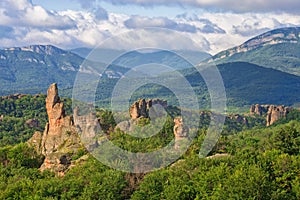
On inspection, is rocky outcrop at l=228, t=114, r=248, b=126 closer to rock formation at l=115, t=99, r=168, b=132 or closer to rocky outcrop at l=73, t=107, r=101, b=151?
rock formation at l=115, t=99, r=168, b=132

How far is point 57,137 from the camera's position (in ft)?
247

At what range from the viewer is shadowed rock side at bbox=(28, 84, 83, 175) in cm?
7031

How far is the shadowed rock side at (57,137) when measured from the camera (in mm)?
70312

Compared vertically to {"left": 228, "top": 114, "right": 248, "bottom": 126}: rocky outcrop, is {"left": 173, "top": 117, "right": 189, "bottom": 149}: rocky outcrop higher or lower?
higher

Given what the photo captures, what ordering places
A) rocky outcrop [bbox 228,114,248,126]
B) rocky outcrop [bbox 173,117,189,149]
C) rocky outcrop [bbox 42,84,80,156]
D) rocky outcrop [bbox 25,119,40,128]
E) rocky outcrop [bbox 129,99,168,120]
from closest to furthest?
1. rocky outcrop [bbox 173,117,189,149]
2. rocky outcrop [bbox 42,84,80,156]
3. rocky outcrop [bbox 129,99,168,120]
4. rocky outcrop [bbox 25,119,40,128]
5. rocky outcrop [bbox 228,114,248,126]

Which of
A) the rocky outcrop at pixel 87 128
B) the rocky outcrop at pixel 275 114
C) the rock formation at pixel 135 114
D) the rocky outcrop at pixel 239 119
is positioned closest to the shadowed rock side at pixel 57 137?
the rocky outcrop at pixel 87 128

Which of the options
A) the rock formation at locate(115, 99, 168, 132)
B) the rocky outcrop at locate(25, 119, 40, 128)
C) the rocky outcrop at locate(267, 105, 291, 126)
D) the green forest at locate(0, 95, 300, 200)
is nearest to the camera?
the green forest at locate(0, 95, 300, 200)

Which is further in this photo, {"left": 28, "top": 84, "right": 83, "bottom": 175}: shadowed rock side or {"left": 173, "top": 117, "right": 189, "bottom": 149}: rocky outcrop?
{"left": 173, "top": 117, "right": 189, "bottom": 149}: rocky outcrop

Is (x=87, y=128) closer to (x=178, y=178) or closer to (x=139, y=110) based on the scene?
(x=139, y=110)

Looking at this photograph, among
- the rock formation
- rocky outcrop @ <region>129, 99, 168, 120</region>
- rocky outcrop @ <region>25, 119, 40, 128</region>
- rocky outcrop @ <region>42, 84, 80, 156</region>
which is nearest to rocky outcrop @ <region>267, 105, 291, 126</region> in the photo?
rocky outcrop @ <region>25, 119, 40, 128</region>

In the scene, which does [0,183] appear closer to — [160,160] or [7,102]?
[160,160]

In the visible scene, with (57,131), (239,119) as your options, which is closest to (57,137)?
(57,131)

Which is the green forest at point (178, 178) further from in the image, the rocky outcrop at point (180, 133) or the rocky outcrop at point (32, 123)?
the rocky outcrop at point (32, 123)

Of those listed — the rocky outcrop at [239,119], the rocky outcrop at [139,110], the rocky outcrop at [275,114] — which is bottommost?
the rocky outcrop at [239,119]
